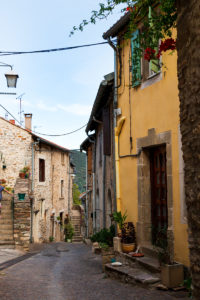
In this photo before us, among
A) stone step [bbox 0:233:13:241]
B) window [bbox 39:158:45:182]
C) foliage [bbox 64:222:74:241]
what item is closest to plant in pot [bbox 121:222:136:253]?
stone step [bbox 0:233:13:241]

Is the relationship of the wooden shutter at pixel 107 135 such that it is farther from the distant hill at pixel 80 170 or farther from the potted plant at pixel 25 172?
the distant hill at pixel 80 170

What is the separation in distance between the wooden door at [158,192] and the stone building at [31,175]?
7165 millimetres

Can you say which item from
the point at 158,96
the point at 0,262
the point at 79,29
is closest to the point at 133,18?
the point at 79,29

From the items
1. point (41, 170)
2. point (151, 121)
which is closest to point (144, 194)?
point (151, 121)

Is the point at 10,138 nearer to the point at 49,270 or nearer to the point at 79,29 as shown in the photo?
the point at 49,270

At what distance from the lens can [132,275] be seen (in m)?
6.23

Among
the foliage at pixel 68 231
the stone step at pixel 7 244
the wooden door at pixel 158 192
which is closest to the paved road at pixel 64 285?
the wooden door at pixel 158 192

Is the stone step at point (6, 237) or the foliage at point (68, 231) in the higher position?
the stone step at point (6, 237)

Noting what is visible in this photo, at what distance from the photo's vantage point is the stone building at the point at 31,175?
46.9 feet

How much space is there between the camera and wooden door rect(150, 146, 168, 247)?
7039 millimetres

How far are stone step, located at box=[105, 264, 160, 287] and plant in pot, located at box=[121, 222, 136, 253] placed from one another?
65 cm

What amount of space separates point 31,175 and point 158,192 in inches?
463

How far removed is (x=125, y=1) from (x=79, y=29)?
74cm

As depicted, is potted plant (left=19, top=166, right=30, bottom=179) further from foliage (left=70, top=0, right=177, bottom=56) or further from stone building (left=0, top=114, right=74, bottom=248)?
foliage (left=70, top=0, right=177, bottom=56)
